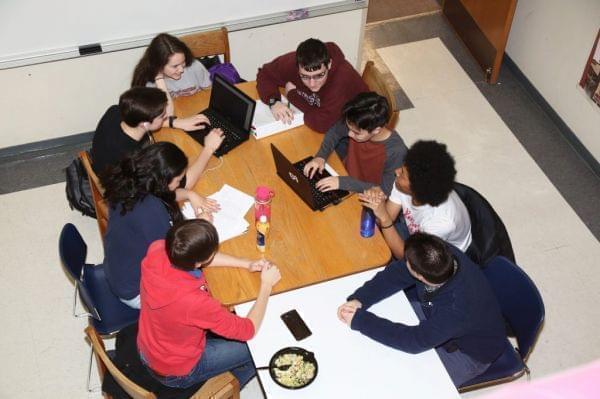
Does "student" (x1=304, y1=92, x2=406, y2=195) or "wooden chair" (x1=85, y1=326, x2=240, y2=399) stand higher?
"student" (x1=304, y1=92, x2=406, y2=195)

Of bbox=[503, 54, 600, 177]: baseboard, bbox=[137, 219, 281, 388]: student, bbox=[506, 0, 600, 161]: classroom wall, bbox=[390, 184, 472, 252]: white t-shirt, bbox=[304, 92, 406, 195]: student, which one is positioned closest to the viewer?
bbox=[137, 219, 281, 388]: student

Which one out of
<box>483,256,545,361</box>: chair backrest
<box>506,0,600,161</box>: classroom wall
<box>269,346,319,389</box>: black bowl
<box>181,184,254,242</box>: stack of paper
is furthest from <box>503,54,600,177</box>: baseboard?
<box>269,346,319,389</box>: black bowl

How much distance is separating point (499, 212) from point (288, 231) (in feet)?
5.75

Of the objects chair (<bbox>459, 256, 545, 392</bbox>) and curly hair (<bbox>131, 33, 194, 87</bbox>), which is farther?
curly hair (<bbox>131, 33, 194, 87</bbox>)

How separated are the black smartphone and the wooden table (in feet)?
0.40

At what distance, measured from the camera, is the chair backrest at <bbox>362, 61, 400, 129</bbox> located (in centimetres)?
339

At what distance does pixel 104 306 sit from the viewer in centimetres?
301

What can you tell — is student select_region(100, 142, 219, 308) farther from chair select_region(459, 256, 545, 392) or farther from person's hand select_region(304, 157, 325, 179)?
chair select_region(459, 256, 545, 392)

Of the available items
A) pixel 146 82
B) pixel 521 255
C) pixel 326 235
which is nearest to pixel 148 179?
pixel 326 235

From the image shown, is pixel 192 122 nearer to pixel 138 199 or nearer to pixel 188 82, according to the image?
pixel 188 82

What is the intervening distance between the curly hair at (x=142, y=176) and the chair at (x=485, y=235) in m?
1.44

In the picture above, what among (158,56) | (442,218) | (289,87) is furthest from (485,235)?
(158,56)

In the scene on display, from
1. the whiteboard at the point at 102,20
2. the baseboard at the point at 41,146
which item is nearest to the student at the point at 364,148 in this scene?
the whiteboard at the point at 102,20

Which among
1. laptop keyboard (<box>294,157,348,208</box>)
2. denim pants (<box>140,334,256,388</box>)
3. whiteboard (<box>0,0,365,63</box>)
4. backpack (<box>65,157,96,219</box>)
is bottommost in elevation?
backpack (<box>65,157,96,219</box>)
